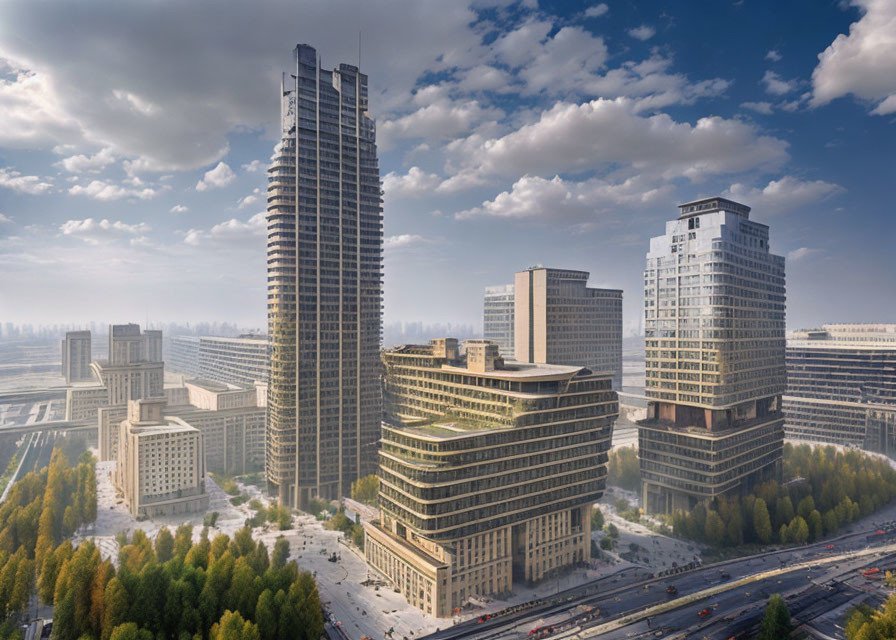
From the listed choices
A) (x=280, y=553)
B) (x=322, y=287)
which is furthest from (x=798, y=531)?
(x=322, y=287)

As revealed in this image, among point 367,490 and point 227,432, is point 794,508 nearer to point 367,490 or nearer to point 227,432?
point 367,490

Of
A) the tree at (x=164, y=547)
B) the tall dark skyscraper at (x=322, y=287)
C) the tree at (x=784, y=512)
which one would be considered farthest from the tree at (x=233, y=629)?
the tree at (x=784, y=512)

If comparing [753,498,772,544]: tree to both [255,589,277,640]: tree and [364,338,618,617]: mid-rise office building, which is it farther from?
[255,589,277,640]: tree

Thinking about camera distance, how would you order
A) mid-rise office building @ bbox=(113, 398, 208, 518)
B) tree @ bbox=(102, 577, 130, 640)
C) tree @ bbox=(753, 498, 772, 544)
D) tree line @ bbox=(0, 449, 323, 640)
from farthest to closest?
mid-rise office building @ bbox=(113, 398, 208, 518)
tree @ bbox=(753, 498, 772, 544)
tree line @ bbox=(0, 449, 323, 640)
tree @ bbox=(102, 577, 130, 640)

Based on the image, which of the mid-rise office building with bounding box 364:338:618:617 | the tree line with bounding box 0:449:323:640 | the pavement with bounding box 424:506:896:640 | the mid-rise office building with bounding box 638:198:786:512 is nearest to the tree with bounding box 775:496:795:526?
the pavement with bounding box 424:506:896:640

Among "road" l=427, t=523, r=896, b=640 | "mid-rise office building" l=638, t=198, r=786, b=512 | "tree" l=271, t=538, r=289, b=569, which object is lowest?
"road" l=427, t=523, r=896, b=640

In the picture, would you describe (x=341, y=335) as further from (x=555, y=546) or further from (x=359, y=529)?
(x=555, y=546)

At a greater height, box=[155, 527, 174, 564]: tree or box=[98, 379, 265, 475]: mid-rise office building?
box=[98, 379, 265, 475]: mid-rise office building
